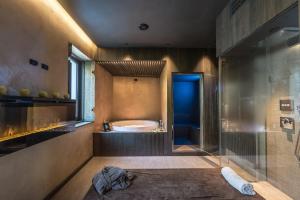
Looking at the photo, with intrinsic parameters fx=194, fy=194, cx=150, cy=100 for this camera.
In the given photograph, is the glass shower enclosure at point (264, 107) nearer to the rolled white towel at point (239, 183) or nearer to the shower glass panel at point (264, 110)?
the shower glass panel at point (264, 110)

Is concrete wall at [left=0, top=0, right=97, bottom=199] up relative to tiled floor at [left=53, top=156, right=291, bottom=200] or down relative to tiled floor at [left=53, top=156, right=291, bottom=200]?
up

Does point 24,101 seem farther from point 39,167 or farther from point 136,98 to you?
point 136,98

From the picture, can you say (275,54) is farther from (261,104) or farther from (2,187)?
(2,187)

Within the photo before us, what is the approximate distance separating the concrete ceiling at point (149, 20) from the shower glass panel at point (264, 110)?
79 centimetres

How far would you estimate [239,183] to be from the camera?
2.15m

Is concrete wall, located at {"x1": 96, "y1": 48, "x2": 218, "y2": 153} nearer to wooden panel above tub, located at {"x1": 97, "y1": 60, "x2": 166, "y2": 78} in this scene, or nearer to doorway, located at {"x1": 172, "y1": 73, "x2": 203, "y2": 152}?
wooden panel above tub, located at {"x1": 97, "y1": 60, "x2": 166, "y2": 78}

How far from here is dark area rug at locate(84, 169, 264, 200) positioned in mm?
1976

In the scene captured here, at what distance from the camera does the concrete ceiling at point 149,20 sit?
2732 millimetres

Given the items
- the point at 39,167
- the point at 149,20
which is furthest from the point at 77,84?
the point at 39,167

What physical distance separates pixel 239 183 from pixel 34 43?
2.89 meters

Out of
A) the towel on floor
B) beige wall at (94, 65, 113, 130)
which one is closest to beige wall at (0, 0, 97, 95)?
the towel on floor

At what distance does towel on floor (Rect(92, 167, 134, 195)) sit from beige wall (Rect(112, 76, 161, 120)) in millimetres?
4128

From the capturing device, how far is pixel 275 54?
2.87 meters

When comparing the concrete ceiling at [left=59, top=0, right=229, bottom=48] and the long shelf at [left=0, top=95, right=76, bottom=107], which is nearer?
the long shelf at [left=0, top=95, right=76, bottom=107]
